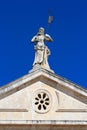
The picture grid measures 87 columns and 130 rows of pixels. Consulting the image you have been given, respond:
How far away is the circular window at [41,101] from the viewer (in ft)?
51.0

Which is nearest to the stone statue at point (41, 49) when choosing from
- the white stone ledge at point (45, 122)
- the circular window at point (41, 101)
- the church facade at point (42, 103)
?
the church facade at point (42, 103)

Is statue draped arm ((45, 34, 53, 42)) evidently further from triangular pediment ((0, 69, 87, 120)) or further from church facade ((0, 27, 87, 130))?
triangular pediment ((0, 69, 87, 120))

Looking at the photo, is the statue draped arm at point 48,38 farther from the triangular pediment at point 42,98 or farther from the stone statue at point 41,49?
the triangular pediment at point 42,98

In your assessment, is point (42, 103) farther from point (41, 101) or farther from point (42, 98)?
point (42, 98)

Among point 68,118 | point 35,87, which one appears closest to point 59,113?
point 68,118

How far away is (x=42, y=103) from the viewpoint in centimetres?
1562

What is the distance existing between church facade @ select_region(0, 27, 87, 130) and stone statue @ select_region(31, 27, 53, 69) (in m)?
0.93

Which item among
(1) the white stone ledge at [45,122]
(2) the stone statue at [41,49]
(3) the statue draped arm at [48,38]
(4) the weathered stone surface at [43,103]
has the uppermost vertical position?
(3) the statue draped arm at [48,38]

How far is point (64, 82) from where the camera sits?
15781 millimetres

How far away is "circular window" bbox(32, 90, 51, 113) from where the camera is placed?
51.0 ft

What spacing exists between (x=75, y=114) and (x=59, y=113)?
23.2 inches

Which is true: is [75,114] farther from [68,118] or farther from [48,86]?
[48,86]

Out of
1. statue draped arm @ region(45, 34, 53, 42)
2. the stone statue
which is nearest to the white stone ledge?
the stone statue

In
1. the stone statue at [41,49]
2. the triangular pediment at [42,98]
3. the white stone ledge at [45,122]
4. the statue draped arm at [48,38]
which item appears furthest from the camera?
the statue draped arm at [48,38]
